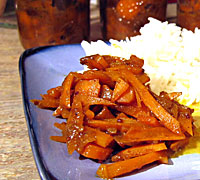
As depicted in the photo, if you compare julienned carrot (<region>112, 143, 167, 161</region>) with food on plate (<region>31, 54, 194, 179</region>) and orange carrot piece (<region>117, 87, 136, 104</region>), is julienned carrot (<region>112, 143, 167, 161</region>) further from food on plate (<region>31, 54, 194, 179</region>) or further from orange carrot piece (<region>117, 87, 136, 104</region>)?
orange carrot piece (<region>117, 87, 136, 104</region>)

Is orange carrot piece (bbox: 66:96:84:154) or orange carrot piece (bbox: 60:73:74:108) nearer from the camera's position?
orange carrot piece (bbox: 66:96:84:154)

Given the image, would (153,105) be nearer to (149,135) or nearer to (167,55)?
(149,135)

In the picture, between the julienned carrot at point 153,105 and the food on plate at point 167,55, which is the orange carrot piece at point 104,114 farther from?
the food on plate at point 167,55

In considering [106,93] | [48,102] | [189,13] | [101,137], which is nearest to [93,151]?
[101,137]

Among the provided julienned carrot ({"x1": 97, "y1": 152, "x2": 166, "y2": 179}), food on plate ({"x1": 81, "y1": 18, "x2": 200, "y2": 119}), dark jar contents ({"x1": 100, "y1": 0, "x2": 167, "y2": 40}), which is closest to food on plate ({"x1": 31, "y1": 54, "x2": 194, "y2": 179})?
julienned carrot ({"x1": 97, "y1": 152, "x2": 166, "y2": 179})

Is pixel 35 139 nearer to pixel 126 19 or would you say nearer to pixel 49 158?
pixel 49 158

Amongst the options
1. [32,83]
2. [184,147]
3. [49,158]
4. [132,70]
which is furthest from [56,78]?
[184,147]
